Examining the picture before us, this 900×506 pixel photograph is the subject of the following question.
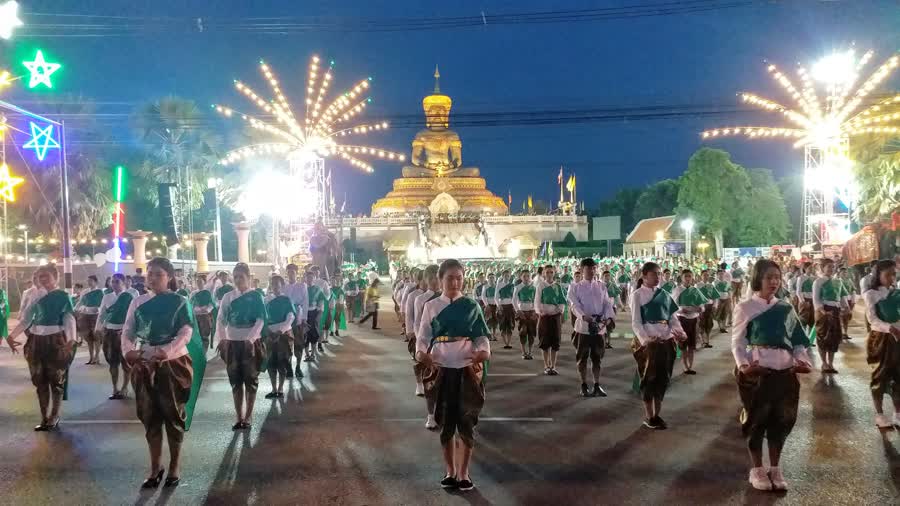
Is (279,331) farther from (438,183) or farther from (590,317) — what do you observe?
(438,183)

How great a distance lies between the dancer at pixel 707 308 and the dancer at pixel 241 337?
960cm

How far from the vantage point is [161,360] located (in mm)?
5645

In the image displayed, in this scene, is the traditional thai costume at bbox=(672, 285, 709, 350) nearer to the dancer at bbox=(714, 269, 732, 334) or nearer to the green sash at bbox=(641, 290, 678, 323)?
the green sash at bbox=(641, 290, 678, 323)

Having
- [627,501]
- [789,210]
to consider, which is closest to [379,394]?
[627,501]

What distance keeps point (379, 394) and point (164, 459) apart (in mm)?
3651

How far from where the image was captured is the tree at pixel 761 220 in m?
49.9

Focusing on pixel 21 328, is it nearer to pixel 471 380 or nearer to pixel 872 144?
pixel 471 380

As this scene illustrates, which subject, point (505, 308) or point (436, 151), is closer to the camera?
point (505, 308)

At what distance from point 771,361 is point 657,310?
2224mm

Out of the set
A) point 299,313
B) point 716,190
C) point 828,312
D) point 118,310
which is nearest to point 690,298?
point 828,312

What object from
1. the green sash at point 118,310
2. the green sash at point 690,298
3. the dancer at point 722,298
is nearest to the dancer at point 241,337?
the green sash at point 118,310

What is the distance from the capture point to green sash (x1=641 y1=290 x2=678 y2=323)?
7.61 m

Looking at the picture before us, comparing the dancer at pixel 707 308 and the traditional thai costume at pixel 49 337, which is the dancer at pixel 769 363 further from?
the dancer at pixel 707 308

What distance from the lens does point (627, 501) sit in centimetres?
Result: 534
